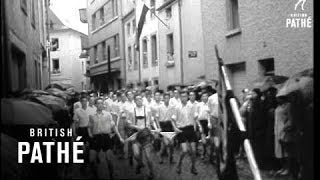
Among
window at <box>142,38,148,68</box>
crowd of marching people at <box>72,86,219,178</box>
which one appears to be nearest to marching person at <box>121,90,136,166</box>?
crowd of marching people at <box>72,86,219,178</box>

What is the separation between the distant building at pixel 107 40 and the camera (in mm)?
3854

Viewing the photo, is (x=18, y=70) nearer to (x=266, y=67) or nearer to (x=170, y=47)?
(x=170, y=47)

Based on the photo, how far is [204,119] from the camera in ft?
13.1

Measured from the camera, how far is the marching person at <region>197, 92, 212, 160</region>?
155 inches

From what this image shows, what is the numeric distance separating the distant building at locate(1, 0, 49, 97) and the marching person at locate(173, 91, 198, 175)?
0.89 metres

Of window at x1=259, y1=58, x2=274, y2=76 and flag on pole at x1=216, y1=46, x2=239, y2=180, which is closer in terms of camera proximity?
flag on pole at x1=216, y1=46, x2=239, y2=180

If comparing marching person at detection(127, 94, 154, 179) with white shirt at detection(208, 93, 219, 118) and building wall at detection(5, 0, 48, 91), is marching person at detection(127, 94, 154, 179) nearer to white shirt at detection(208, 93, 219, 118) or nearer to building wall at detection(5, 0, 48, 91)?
white shirt at detection(208, 93, 219, 118)

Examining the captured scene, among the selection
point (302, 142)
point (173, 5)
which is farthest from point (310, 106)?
point (173, 5)

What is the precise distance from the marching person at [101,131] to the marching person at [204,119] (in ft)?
1.92

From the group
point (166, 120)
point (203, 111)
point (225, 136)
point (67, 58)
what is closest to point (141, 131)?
point (166, 120)

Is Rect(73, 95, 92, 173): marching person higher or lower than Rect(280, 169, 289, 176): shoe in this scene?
higher

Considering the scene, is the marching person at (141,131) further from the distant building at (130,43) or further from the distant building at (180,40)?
the distant building at (180,40)

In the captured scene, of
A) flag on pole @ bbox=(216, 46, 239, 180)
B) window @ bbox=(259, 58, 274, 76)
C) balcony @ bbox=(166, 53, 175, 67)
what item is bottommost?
flag on pole @ bbox=(216, 46, 239, 180)

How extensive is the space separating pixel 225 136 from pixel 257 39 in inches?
28.3
